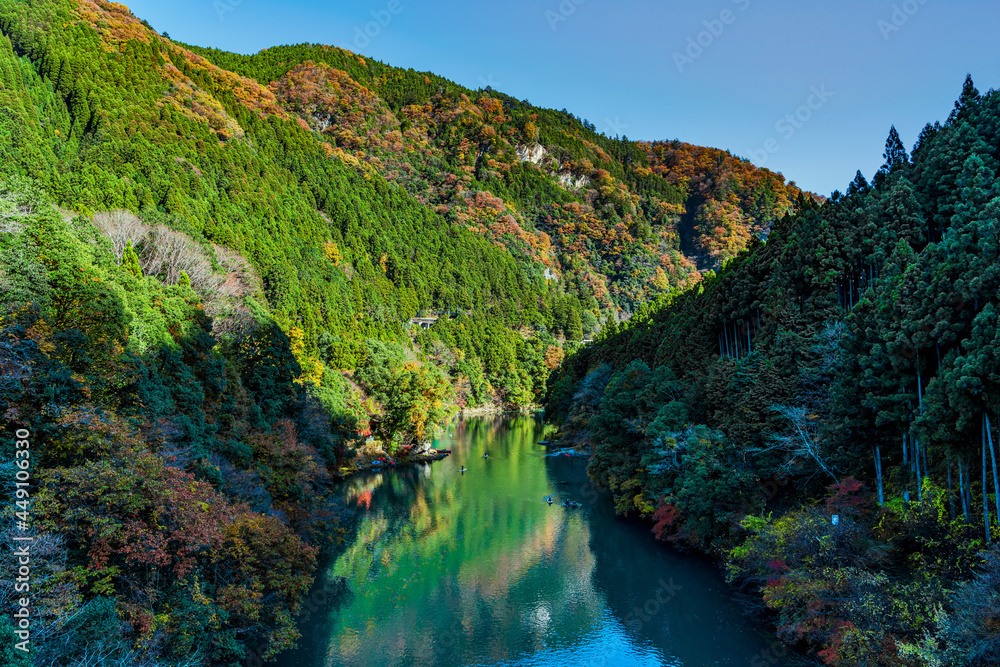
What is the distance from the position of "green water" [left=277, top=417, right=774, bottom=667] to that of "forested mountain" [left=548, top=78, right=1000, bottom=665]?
6.85 feet

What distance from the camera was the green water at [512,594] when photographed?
2055 centimetres

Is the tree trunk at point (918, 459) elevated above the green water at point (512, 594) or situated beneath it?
elevated above

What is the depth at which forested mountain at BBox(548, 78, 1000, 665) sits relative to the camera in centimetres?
1552

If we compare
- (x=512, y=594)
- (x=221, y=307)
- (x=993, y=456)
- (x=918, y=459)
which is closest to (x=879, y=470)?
(x=918, y=459)

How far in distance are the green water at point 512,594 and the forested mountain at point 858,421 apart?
2088mm

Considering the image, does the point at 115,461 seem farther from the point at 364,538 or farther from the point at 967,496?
the point at 967,496

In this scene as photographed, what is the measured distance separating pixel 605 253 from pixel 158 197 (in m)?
130

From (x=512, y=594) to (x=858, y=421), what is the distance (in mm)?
15535

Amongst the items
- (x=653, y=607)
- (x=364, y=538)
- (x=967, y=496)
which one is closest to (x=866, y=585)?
(x=967, y=496)

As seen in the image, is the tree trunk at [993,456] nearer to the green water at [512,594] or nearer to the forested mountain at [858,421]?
the forested mountain at [858,421]

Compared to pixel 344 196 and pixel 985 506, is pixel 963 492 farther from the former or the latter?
pixel 344 196

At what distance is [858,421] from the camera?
2023 centimetres

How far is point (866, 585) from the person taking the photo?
664 inches

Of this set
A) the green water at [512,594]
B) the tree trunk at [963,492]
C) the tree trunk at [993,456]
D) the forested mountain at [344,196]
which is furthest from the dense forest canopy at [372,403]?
the green water at [512,594]
